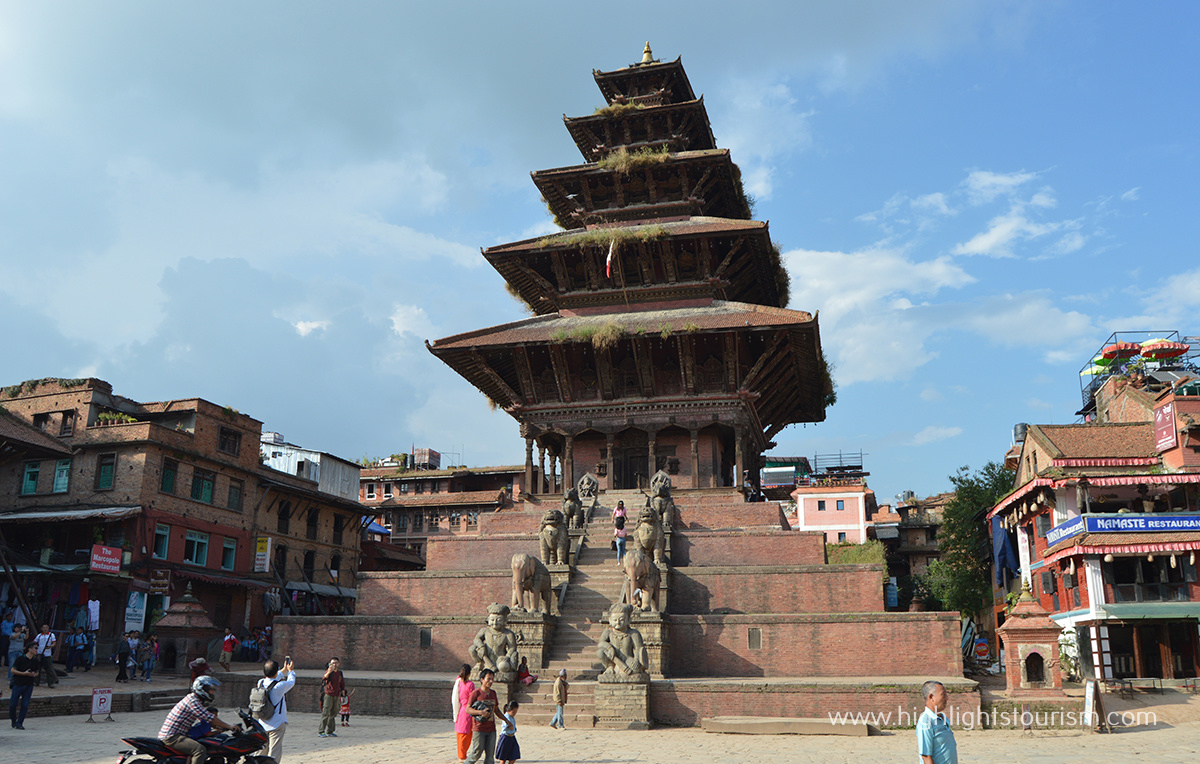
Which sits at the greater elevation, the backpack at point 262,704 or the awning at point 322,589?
the awning at point 322,589

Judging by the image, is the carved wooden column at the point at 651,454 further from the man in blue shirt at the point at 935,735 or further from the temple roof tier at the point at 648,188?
the man in blue shirt at the point at 935,735

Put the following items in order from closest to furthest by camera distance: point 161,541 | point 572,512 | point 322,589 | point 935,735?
point 935,735 → point 572,512 → point 161,541 → point 322,589

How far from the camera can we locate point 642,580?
66.0 feet

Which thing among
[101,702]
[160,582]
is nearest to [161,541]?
[160,582]

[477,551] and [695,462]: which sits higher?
[695,462]

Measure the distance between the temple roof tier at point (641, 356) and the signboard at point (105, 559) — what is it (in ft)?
46.4

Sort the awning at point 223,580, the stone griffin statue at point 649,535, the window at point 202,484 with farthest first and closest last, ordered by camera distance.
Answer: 1. the window at point 202,484
2. the awning at point 223,580
3. the stone griffin statue at point 649,535

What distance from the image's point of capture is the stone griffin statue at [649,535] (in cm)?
2205

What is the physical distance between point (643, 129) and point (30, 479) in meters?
29.8

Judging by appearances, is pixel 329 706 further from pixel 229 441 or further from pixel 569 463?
pixel 229 441

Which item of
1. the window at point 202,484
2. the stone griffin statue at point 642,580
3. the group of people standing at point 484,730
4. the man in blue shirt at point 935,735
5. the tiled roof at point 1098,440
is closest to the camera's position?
the man in blue shirt at point 935,735

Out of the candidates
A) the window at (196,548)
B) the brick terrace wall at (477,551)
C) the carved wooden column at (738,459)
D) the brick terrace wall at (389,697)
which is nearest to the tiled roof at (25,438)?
the window at (196,548)

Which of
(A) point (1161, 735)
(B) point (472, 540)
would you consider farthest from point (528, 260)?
(A) point (1161, 735)

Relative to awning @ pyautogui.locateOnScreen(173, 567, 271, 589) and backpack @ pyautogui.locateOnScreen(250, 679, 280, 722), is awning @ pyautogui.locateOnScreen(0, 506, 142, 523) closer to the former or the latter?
awning @ pyautogui.locateOnScreen(173, 567, 271, 589)
